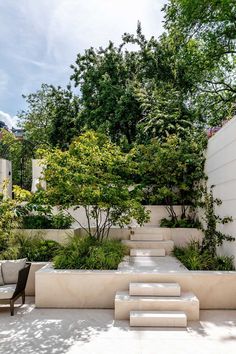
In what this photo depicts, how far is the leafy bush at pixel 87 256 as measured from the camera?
285 inches

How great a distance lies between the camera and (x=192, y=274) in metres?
6.79

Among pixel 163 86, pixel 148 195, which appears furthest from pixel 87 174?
pixel 163 86

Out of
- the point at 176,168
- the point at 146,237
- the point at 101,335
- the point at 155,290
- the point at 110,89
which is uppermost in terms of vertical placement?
the point at 110,89

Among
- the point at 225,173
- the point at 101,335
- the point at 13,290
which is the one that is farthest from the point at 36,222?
the point at 225,173

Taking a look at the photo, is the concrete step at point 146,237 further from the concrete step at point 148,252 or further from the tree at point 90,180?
the tree at point 90,180

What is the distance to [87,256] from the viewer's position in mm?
7590

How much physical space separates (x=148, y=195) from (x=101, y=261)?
4861mm

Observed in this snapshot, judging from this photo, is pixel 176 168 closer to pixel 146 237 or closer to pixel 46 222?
pixel 146 237

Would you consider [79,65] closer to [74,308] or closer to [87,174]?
[87,174]

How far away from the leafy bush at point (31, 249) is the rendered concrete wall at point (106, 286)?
53.3 inches

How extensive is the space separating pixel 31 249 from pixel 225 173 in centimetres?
507

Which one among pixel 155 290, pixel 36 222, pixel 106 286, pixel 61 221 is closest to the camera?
pixel 155 290

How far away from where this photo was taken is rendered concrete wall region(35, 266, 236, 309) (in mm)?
6703

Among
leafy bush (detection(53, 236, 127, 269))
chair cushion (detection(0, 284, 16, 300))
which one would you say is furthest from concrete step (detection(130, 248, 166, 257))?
chair cushion (detection(0, 284, 16, 300))
